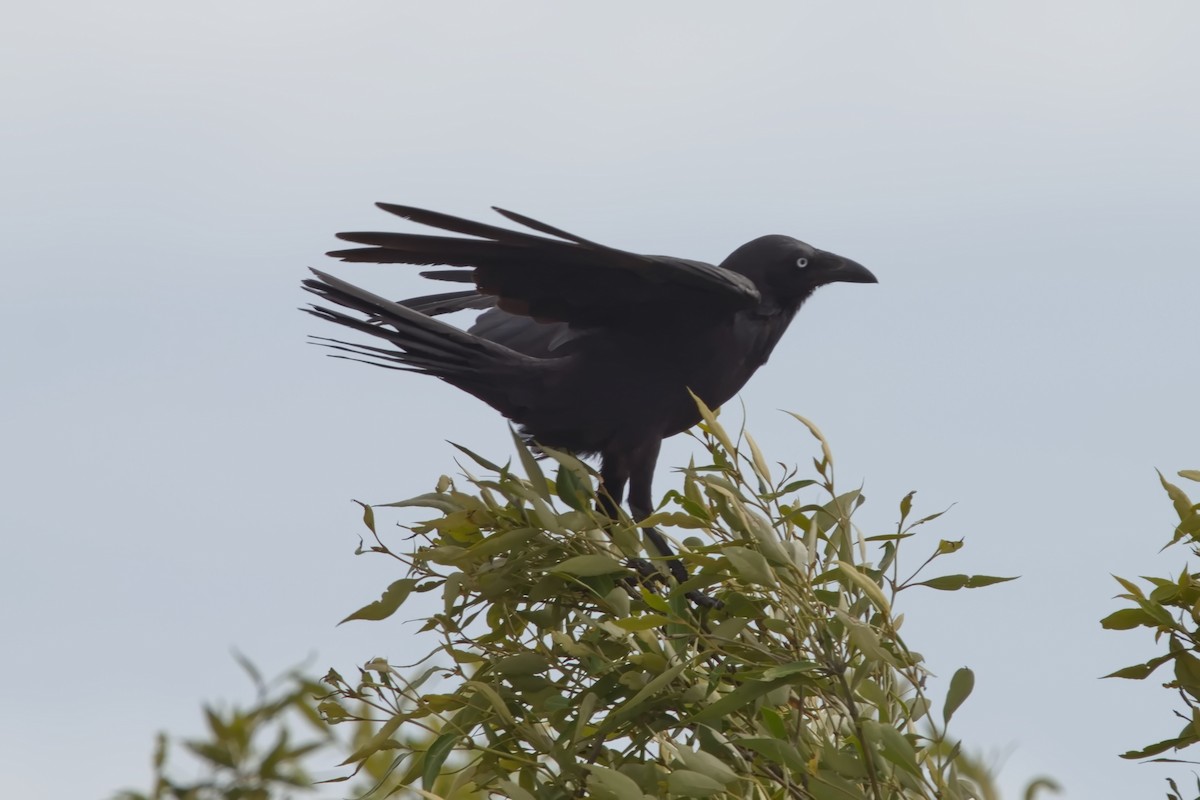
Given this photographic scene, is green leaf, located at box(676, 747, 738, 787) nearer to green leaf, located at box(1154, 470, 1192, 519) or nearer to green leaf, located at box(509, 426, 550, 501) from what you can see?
green leaf, located at box(509, 426, 550, 501)

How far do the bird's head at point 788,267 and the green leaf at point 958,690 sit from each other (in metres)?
2.13

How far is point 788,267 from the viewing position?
428 centimetres

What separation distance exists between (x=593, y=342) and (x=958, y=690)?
5.99 feet

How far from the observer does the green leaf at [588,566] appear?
2.54 meters

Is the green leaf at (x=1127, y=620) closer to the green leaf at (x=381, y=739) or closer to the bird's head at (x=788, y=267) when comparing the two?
the green leaf at (x=381, y=739)

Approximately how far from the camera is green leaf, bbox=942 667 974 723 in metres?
2.25

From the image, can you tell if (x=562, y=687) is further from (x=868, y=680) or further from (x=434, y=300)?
(x=434, y=300)

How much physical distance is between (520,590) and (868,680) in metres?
0.78

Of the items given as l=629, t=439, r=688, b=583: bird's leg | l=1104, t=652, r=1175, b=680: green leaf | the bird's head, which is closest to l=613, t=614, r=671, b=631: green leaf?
l=1104, t=652, r=1175, b=680: green leaf

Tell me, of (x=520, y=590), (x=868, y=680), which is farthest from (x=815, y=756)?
(x=520, y=590)

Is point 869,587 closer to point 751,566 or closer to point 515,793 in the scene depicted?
point 751,566

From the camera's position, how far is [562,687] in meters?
2.62

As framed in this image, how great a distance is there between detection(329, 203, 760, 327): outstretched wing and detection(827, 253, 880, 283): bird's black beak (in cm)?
61

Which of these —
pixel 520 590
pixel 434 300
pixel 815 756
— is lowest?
pixel 815 756
